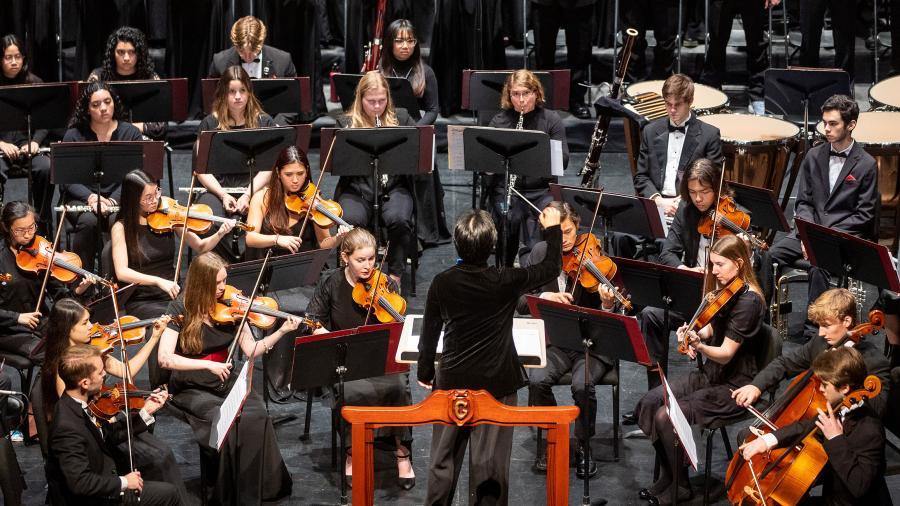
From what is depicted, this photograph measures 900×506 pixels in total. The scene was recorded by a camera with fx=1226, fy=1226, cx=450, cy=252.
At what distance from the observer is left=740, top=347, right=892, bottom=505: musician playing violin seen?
4.43m

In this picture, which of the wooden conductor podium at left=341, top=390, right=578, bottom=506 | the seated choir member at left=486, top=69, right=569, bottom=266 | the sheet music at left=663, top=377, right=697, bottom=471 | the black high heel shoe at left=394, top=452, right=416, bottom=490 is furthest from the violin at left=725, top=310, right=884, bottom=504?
the seated choir member at left=486, top=69, right=569, bottom=266

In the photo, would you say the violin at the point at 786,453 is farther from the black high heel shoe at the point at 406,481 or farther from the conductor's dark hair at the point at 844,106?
the conductor's dark hair at the point at 844,106

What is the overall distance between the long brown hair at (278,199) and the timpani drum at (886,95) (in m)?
3.82

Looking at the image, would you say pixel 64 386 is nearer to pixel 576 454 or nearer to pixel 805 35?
pixel 576 454

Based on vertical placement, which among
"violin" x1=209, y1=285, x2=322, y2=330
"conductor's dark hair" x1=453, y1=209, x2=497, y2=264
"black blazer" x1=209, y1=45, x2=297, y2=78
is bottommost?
"violin" x1=209, y1=285, x2=322, y2=330

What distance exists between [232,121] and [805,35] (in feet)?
15.5

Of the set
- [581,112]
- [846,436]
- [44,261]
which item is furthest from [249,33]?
[846,436]

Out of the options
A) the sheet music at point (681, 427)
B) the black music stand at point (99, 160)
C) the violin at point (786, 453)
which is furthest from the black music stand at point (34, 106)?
the violin at point (786, 453)

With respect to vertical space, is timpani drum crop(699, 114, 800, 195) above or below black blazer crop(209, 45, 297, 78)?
below

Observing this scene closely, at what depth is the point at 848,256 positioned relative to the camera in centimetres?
578

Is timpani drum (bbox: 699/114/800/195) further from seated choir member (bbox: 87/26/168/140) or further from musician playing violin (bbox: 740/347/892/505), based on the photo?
seated choir member (bbox: 87/26/168/140)

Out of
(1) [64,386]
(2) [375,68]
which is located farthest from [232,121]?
(1) [64,386]

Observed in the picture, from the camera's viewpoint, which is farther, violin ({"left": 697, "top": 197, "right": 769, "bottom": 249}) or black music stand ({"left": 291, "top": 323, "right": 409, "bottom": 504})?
violin ({"left": 697, "top": 197, "right": 769, "bottom": 249})

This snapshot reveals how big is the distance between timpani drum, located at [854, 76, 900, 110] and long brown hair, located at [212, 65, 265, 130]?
12.9 ft
